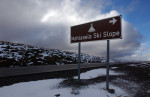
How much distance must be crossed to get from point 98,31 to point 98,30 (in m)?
0.06

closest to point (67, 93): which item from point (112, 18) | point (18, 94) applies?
point (18, 94)

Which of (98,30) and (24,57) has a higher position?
(98,30)

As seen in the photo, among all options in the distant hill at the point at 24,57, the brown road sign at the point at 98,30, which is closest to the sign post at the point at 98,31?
the brown road sign at the point at 98,30

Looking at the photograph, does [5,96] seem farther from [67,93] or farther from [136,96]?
[136,96]

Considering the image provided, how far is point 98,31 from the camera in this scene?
6230mm

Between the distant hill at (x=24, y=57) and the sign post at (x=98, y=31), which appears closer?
Result: the sign post at (x=98, y=31)

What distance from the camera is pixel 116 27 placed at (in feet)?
18.0

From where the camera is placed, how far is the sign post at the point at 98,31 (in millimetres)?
5511

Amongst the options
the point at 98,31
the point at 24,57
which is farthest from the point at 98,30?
the point at 24,57

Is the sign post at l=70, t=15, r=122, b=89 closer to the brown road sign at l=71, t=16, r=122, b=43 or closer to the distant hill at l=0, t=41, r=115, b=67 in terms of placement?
the brown road sign at l=71, t=16, r=122, b=43

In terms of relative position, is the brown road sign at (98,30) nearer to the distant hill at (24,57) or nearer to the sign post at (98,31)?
the sign post at (98,31)

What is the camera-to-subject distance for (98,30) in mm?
6242

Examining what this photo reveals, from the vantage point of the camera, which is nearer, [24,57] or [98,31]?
[98,31]

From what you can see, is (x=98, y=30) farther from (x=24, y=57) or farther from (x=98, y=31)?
(x=24, y=57)
